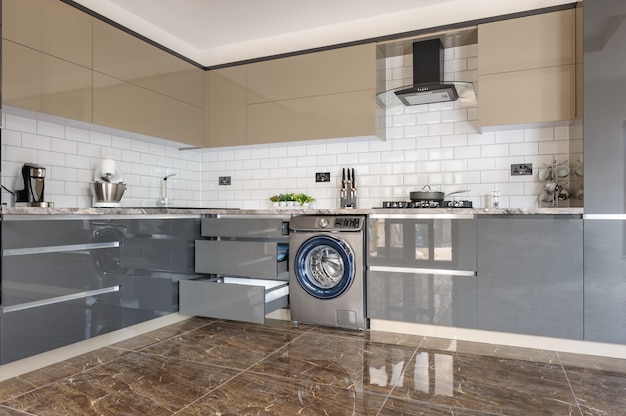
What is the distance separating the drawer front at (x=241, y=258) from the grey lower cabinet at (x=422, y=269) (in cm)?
70

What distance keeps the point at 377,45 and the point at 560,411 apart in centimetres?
282

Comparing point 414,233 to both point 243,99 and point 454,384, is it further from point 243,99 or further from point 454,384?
point 243,99

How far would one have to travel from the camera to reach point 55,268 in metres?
2.35

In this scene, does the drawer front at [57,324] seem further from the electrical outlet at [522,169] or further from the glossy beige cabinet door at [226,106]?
the electrical outlet at [522,169]

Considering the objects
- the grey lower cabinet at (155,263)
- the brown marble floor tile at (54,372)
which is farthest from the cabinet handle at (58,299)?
the brown marble floor tile at (54,372)

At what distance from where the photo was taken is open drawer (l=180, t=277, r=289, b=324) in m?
2.95

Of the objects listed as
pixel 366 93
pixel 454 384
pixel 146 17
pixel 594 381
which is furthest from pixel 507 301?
pixel 146 17

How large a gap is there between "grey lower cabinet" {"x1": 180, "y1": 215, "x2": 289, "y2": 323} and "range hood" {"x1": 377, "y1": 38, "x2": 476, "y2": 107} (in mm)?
1398

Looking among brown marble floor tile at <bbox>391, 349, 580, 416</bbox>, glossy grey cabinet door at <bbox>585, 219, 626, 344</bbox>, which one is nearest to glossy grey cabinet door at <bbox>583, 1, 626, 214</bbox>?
glossy grey cabinet door at <bbox>585, 219, 626, 344</bbox>

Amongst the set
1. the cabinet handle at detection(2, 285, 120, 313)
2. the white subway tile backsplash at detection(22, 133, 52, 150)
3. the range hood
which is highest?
the range hood

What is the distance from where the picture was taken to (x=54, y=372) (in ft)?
7.67

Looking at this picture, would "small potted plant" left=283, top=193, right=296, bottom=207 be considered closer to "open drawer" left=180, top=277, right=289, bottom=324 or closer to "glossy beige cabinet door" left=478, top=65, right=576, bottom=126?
"open drawer" left=180, top=277, right=289, bottom=324

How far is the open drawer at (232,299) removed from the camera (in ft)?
9.68

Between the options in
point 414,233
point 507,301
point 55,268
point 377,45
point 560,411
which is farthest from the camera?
point 377,45
